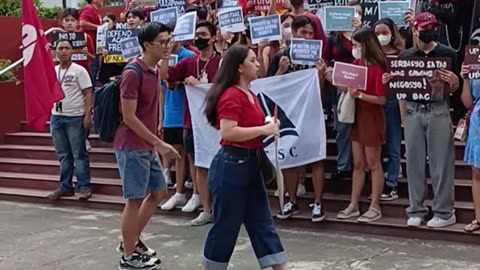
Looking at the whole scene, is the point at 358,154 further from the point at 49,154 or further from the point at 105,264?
the point at 49,154

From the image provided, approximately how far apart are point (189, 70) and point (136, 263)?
286 cm

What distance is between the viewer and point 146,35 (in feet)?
20.9

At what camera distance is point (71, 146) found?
388 inches

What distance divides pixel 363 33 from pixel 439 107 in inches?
41.7

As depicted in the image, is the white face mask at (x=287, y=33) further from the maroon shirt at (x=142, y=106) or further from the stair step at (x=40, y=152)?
the stair step at (x=40, y=152)

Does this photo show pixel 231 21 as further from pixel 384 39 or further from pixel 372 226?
pixel 372 226

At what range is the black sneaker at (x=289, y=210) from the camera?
817cm

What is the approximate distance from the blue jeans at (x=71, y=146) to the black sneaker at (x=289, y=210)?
9.97 ft

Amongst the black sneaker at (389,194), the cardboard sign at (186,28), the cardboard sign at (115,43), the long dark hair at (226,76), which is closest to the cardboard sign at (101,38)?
the cardboard sign at (115,43)

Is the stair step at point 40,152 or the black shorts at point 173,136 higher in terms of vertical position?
the black shorts at point 173,136

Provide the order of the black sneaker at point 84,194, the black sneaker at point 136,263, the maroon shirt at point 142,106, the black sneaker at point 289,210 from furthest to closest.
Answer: the black sneaker at point 84,194 → the black sneaker at point 289,210 → the black sneaker at point 136,263 → the maroon shirt at point 142,106

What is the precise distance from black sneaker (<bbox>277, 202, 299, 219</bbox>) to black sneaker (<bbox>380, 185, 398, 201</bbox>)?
0.95 meters

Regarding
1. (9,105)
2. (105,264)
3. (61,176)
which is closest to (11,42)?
(9,105)

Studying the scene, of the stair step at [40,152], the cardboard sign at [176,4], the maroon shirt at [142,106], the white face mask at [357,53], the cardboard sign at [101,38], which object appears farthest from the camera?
the cardboard sign at [101,38]
